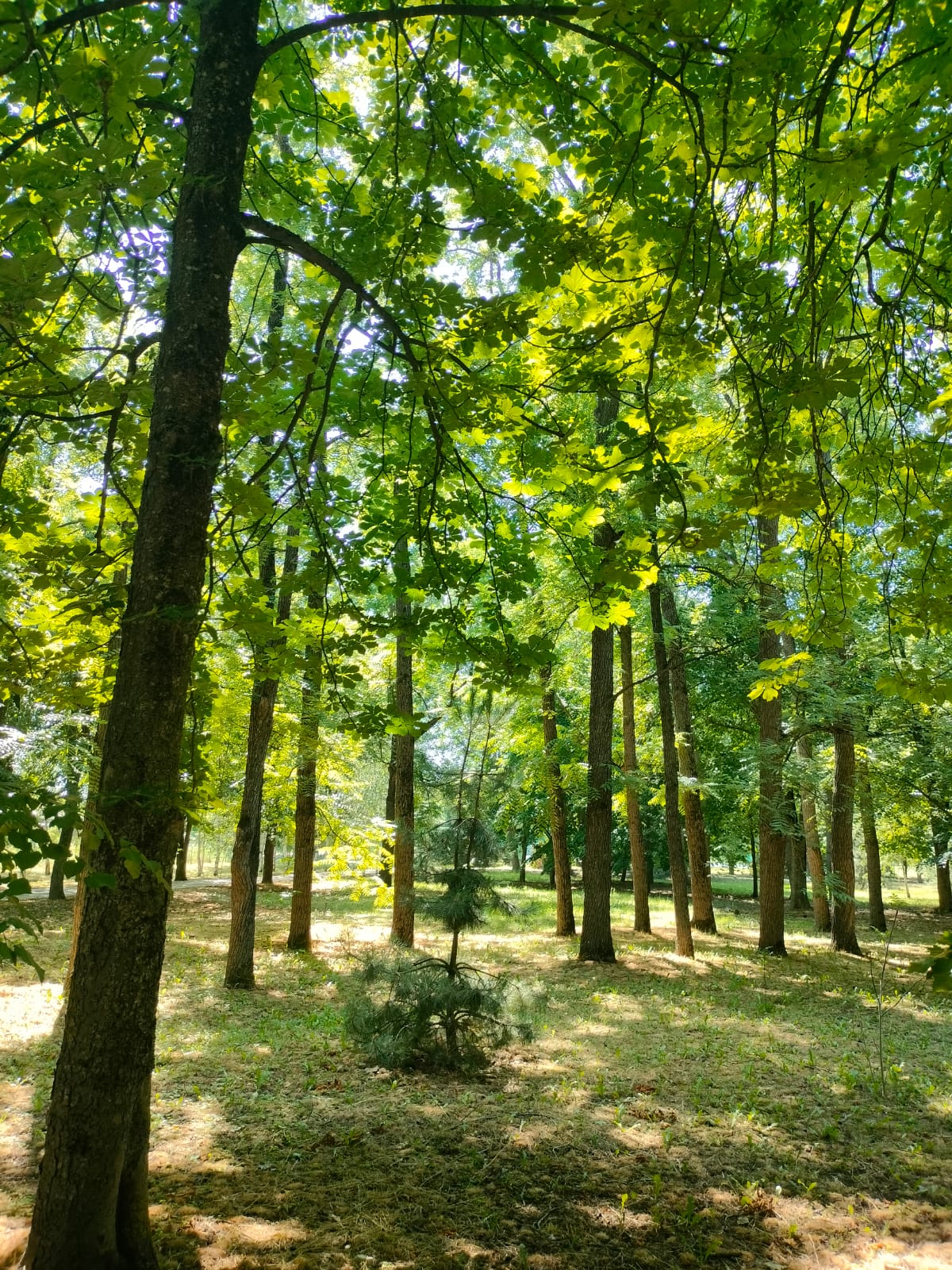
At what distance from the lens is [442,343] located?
3365mm

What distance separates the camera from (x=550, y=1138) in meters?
4.42

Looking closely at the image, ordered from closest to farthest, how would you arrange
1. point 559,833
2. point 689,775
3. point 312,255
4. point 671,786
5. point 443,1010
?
point 312,255 → point 443,1010 → point 671,786 → point 689,775 → point 559,833

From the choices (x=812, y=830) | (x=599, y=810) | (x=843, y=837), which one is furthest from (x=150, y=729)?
(x=812, y=830)

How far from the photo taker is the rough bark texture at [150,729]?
2.36m

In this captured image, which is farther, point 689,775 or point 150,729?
point 689,775

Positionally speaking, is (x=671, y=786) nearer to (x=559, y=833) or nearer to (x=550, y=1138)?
(x=559, y=833)

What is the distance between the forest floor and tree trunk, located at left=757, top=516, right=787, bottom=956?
2770mm

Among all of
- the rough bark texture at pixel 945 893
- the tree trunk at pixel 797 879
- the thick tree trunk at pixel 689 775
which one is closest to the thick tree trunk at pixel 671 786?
the thick tree trunk at pixel 689 775

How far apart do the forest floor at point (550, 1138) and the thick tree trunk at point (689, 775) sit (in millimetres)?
4203

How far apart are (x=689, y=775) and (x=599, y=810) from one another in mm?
2128

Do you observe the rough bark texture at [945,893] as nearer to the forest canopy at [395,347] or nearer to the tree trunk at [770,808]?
the tree trunk at [770,808]

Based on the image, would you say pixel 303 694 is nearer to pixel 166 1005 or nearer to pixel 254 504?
pixel 166 1005

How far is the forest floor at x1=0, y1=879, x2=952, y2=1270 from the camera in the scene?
10.9 ft

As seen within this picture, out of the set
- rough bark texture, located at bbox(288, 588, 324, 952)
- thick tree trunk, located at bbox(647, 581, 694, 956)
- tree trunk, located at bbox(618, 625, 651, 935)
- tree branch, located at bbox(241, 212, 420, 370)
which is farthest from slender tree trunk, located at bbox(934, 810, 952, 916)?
tree branch, located at bbox(241, 212, 420, 370)
